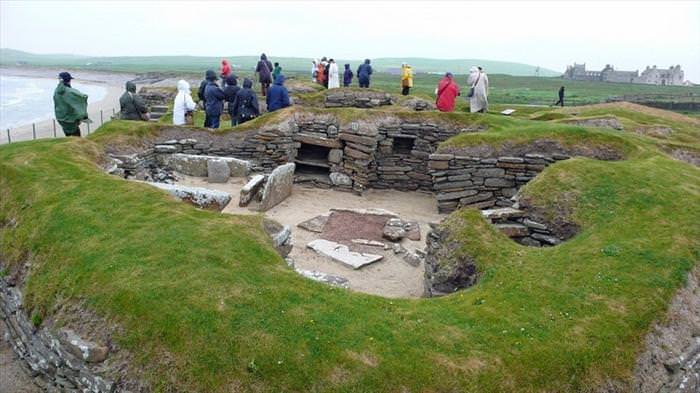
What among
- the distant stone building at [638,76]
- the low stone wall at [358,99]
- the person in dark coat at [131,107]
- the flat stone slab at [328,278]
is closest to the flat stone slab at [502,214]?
the flat stone slab at [328,278]

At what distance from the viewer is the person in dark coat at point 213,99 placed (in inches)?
661

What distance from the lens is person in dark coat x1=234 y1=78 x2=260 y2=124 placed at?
57.5ft

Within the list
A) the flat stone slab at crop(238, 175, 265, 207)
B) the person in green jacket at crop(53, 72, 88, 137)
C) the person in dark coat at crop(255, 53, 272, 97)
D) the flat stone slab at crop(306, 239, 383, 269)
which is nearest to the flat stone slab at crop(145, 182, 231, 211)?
the flat stone slab at crop(238, 175, 265, 207)

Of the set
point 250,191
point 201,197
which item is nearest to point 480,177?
point 250,191

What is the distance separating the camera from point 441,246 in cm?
940

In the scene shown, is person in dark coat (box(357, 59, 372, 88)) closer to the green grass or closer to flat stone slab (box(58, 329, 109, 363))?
the green grass

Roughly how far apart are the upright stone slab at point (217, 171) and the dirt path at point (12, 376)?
7.40 meters

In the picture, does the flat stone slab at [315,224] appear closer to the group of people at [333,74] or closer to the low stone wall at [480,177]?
the low stone wall at [480,177]

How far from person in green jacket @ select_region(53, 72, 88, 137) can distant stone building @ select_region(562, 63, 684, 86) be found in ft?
364

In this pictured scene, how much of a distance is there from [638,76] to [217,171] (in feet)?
364

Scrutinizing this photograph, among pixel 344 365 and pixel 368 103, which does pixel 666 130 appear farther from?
pixel 344 365

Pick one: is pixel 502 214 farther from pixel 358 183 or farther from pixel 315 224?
pixel 358 183

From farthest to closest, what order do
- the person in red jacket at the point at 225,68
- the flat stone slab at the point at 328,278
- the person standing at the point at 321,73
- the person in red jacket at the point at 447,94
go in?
the person standing at the point at 321,73, the person in red jacket at the point at 225,68, the person in red jacket at the point at 447,94, the flat stone slab at the point at 328,278

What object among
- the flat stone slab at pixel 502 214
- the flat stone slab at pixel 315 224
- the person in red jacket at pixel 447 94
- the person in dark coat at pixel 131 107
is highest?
the person in red jacket at pixel 447 94
